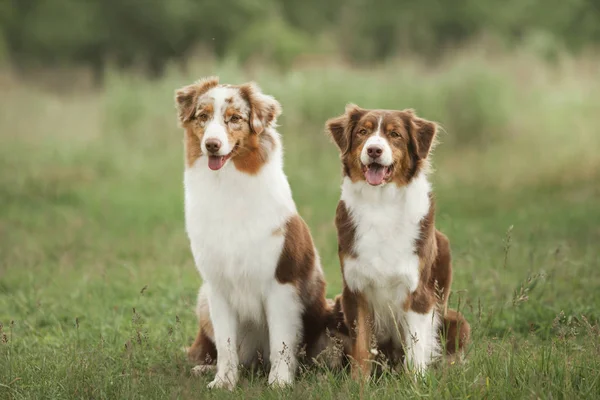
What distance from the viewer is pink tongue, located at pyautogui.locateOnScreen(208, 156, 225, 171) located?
4.59 m

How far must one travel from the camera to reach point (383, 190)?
4.54 metres

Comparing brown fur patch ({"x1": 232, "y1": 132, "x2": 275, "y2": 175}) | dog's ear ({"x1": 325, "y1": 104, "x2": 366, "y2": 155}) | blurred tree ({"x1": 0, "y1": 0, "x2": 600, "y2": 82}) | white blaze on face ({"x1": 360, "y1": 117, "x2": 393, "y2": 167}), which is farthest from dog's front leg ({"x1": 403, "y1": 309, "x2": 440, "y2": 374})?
blurred tree ({"x1": 0, "y1": 0, "x2": 600, "y2": 82})

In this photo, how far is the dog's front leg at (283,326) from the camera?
4.74 metres

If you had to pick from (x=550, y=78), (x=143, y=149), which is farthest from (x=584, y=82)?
(x=143, y=149)

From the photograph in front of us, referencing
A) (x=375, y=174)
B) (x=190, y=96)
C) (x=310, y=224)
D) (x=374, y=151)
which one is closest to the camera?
(x=374, y=151)

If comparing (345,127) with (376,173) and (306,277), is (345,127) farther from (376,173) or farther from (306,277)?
(306,277)

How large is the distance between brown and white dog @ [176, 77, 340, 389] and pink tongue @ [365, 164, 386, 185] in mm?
617

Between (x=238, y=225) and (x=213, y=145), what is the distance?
54 centimetres

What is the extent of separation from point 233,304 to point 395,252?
1.11 meters

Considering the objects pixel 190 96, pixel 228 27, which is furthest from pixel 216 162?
pixel 228 27

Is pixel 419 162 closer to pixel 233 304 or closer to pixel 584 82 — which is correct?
pixel 233 304

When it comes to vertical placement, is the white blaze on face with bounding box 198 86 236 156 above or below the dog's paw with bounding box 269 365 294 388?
above

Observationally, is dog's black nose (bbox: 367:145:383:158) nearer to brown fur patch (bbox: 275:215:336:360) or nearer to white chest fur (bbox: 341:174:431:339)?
white chest fur (bbox: 341:174:431:339)

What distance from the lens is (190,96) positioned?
190 inches
